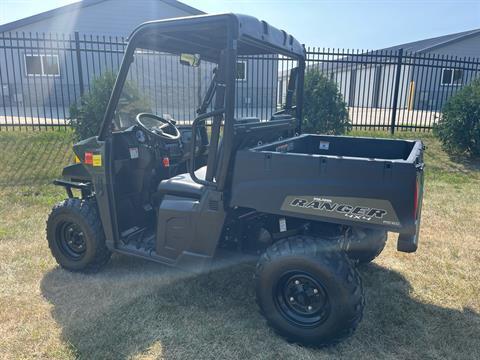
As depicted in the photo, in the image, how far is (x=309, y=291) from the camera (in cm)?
258

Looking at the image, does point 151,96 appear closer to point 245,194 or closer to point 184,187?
point 184,187

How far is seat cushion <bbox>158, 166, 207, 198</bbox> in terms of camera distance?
9.70ft

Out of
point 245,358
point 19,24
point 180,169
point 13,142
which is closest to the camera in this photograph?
point 245,358

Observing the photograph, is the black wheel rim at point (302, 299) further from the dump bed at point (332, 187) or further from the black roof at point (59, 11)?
the black roof at point (59, 11)

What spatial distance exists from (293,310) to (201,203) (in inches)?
38.2

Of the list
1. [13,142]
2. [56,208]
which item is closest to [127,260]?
[56,208]

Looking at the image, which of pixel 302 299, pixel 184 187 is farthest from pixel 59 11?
pixel 302 299

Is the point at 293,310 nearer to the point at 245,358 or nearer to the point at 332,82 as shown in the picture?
the point at 245,358

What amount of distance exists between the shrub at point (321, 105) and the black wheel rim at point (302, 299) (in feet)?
20.3

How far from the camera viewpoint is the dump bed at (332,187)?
2324 mm

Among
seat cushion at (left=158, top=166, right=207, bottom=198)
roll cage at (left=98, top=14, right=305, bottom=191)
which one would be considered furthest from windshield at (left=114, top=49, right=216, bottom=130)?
seat cushion at (left=158, top=166, right=207, bottom=198)

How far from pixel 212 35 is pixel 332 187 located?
1.49 meters

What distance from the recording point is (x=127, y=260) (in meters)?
3.86

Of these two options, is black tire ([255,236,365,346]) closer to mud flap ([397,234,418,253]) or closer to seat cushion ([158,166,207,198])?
mud flap ([397,234,418,253])
